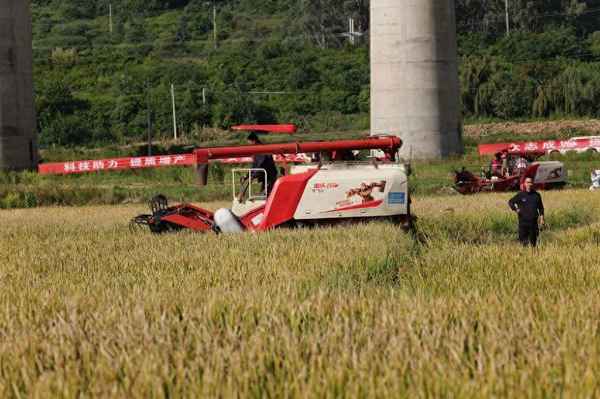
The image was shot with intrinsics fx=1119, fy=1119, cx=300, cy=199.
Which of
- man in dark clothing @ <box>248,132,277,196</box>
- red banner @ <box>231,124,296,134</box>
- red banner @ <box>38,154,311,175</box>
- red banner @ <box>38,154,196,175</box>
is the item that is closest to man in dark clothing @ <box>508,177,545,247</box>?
man in dark clothing @ <box>248,132,277,196</box>

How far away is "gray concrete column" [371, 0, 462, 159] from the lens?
35.6 meters

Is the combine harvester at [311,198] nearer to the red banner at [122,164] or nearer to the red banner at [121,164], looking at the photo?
the red banner at [121,164]

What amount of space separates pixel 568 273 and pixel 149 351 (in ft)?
18.5

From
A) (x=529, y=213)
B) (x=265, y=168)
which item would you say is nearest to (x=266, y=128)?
(x=265, y=168)

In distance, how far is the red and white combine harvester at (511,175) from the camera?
31.0 meters

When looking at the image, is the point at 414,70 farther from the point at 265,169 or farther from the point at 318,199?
the point at 318,199

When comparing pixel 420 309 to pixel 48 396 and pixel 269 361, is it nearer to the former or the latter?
pixel 269 361

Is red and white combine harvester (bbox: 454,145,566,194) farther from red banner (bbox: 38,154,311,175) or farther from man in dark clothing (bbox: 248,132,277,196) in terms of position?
man in dark clothing (bbox: 248,132,277,196)

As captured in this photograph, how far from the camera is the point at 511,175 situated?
32.1 m

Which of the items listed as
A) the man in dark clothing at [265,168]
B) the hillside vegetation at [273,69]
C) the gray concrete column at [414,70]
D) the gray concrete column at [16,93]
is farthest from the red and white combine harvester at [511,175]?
the hillside vegetation at [273,69]

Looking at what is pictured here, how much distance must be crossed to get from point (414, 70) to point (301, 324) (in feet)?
96.5

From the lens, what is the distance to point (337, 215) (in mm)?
16797

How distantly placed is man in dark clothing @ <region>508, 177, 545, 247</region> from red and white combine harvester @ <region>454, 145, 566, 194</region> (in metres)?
13.7

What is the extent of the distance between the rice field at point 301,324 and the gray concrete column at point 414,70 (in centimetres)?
2315
